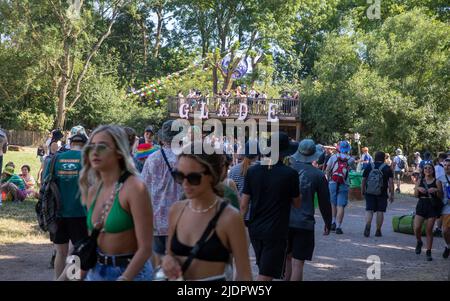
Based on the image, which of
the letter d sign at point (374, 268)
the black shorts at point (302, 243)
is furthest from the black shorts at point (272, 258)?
the letter d sign at point (374, 268)

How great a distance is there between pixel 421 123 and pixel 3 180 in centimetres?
2069

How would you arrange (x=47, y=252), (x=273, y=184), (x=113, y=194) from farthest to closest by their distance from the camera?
(x=47, y=252) < (x=273, y=184) < (x=113, y=194)

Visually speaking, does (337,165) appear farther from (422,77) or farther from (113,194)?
(422,77)

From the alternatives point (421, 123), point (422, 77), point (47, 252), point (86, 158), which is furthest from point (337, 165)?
point (422, 77)

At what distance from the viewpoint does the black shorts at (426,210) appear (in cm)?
959

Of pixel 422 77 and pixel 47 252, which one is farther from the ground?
pixel 422 77

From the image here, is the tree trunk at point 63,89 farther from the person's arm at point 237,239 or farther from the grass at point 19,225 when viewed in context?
the person's arm at point 237,239

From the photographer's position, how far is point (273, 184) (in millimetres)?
5617

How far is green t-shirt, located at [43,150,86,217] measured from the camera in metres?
6.61

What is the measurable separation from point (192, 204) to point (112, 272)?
56cm

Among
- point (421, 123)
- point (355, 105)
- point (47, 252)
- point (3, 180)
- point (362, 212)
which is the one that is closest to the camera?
point (47, 252)

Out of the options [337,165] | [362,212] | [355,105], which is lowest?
[362,212]

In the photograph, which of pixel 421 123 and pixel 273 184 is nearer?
pixel 273 184
